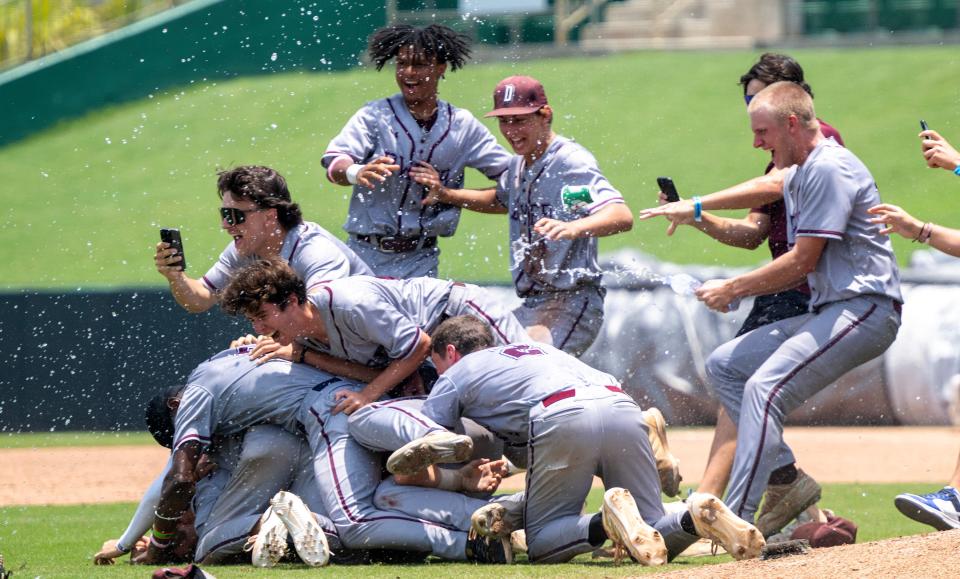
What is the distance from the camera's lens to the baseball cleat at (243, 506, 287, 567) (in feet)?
19.6

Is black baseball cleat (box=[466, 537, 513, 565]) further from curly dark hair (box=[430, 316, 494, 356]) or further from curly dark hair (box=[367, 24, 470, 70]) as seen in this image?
curly dark hair (box=[367, 24, 470, 70])

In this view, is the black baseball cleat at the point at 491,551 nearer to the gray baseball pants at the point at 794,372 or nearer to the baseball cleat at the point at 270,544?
the baseball cleat at the point at 270,544

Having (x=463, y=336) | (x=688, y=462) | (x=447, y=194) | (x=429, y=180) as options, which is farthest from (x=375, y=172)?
(x=688, y=462)

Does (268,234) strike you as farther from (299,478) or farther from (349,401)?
(299,478)

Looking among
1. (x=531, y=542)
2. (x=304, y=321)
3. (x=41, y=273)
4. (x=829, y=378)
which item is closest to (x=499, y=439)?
(x=531, y=542)

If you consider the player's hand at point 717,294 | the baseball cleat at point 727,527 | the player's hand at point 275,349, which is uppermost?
the player's hand at point 717,294

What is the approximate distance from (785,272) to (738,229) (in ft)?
2.92

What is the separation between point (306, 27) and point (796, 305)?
20.7 m

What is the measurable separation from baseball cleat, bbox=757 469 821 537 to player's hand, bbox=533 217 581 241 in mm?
1568

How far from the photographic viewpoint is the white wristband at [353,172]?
7410mm

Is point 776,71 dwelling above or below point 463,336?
above

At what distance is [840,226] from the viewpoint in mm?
6129

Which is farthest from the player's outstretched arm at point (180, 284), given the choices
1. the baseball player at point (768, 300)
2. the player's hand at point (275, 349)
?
the baseball player at point (768, 300)

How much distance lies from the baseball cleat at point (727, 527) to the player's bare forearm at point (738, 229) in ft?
6.19
